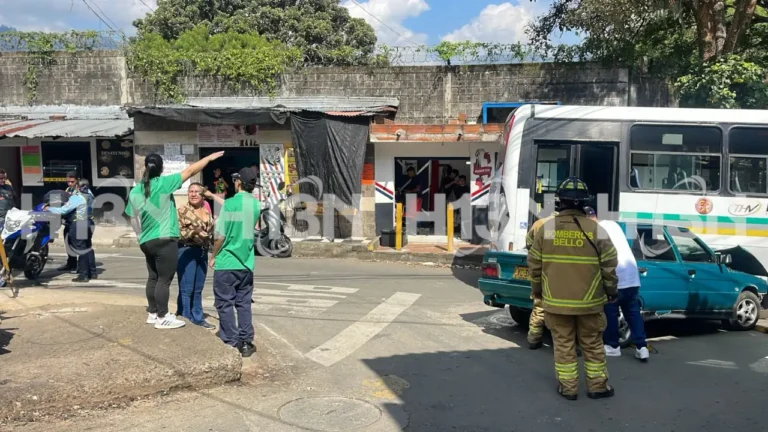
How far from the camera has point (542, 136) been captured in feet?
32.1

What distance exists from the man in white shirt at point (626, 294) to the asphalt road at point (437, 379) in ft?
0.88

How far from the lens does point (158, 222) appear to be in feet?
19.5

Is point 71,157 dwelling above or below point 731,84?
below

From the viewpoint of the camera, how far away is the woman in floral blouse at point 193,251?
6660 millimetres

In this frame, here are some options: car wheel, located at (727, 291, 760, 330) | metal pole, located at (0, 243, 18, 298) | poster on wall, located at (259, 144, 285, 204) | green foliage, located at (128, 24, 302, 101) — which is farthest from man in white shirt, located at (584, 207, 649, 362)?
green foliage, located at (128, 24, 302, 101)

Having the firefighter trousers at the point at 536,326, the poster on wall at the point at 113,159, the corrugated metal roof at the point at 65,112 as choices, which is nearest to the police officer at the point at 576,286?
the firefighter trousers at the point at 536,326

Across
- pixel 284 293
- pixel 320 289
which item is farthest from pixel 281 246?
pixel 284 293

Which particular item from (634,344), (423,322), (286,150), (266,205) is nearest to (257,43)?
(286,150)

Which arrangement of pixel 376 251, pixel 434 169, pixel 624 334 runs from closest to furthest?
1. pixel 624 334
2. pixel 376 251
3. pixel 434 169

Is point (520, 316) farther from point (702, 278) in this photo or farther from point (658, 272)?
point (702, 278)

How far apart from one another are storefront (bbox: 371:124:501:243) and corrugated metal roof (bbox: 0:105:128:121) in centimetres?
729

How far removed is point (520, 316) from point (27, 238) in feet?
24.4

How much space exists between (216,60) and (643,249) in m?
12.9

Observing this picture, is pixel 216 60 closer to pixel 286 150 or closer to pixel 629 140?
pixel 286 150
